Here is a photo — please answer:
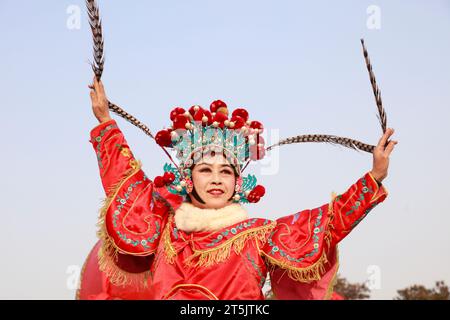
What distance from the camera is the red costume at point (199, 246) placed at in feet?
18.1

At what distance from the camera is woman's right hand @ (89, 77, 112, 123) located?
19.1ft

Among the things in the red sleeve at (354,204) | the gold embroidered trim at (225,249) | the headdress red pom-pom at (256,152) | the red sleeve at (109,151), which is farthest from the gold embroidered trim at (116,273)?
the red sleeve at (354,204)

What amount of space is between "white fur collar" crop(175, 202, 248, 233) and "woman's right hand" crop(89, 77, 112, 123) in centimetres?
94

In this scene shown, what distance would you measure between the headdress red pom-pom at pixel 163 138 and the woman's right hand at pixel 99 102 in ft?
1.29

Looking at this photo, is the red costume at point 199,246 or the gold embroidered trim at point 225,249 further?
the gold embroidered trim at point 225,249

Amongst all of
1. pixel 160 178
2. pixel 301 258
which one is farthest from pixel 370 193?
pixel 160 178

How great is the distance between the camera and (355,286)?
35.1ft

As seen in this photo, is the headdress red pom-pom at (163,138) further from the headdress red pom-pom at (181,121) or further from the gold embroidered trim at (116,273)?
the gold embroidered trim at (116,273)

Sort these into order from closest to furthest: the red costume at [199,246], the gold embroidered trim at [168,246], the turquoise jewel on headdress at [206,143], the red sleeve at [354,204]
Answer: the red sleeve at [354,204] → the red costume at [199,246] → the gold embroidered trim at [168,246] → the turquoise jewel on headdress at [206,143]

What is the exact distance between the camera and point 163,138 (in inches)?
236
